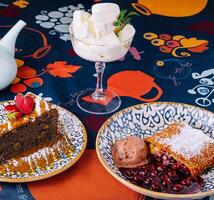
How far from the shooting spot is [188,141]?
1146 mm

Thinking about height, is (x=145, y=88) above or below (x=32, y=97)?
below

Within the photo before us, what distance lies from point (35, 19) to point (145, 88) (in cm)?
53

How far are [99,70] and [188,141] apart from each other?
372 millimetres

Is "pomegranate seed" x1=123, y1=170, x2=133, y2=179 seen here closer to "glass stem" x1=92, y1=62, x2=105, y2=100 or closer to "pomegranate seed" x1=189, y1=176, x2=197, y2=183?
"pomegranate seed" x1=189, y1=176, x2=197, y2=183

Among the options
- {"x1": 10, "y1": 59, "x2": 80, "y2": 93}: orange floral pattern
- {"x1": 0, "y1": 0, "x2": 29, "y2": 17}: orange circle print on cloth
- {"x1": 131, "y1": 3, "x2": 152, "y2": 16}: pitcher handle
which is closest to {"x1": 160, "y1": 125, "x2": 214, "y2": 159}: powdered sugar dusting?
{"x1": 10, "y1": 59, "x2": 80, "y2": 93}: orange floral pattern

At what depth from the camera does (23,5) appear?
1.83 meters

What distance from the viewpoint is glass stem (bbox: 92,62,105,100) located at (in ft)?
4.57

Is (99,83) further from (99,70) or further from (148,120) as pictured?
(148,120)

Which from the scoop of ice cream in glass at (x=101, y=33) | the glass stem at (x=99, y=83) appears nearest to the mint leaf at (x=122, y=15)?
the scoop of ice cream in glass at (x=101, y=33)

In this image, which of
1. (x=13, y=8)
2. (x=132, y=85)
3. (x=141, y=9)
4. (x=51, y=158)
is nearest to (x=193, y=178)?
(x=51, y=158)

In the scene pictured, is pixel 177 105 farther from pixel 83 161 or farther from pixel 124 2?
pixel 124 2

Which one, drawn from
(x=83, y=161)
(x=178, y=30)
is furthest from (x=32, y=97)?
(x=178, y=30)

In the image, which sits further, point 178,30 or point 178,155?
point 178,30

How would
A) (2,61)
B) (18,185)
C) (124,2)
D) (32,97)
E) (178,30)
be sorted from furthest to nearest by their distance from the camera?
1. (124,2)
2. (178,30)
3. (2,61)
4. (32,97)
5. (18,185)
